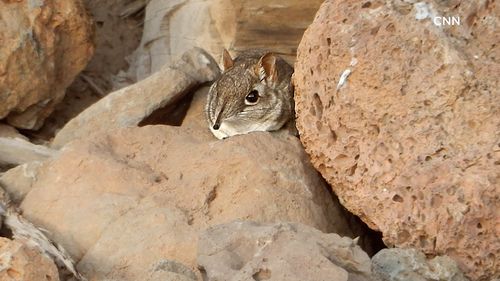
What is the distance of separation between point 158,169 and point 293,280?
1.80 m

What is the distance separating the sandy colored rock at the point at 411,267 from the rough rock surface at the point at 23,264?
1421 millimetres

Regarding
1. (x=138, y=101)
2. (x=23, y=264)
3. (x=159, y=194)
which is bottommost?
(x=138, y=101)

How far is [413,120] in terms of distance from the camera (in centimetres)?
A: 595

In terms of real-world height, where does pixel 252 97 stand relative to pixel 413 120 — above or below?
below

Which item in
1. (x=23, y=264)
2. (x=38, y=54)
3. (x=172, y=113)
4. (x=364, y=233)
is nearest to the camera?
(x=23, y=264)

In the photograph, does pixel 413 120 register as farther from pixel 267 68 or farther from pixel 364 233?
pixel 267 68

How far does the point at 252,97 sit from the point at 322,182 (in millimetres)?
920

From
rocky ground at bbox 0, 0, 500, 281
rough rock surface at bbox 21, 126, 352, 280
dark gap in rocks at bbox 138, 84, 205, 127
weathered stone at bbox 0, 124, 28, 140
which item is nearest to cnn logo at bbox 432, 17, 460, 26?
rocky ground at bbox 0, 0, 500, 281

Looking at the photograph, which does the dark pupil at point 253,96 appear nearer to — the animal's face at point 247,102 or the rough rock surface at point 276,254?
the animal's face at point 247,102

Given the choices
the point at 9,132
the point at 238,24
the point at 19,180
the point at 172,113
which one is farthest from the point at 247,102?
the point at 9,132

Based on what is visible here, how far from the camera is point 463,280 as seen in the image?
5539 mm

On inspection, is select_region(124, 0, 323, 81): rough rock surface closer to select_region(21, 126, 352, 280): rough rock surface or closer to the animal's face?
the animal's face

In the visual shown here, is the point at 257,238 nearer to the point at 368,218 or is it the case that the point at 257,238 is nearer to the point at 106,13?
the point at 368,218

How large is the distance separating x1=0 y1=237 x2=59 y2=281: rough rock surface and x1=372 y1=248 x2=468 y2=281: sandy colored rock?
1.42 meters
